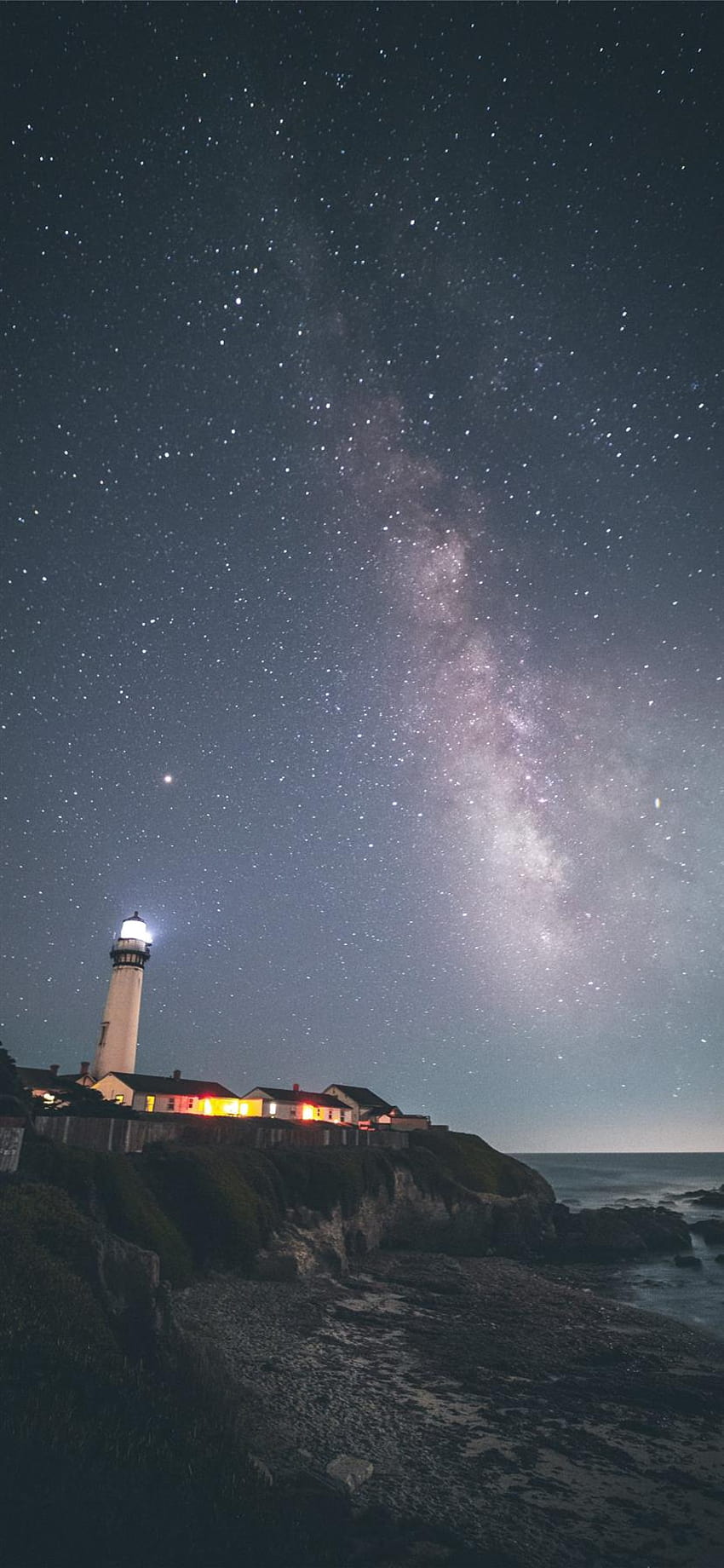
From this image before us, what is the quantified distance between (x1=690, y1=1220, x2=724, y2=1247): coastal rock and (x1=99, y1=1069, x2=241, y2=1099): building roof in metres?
44.1

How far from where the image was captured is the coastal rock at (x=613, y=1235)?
50.9 meters

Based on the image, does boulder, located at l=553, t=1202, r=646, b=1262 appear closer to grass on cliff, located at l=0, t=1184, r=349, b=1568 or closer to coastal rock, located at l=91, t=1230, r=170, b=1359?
coastal rock, located at l=91, t=1230, r=170, b=1359

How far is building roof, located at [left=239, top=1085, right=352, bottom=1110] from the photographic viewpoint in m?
75.2

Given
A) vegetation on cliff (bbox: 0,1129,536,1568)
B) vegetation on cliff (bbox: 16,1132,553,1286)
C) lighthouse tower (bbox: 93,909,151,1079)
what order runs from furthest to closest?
lighthouse tower (bbox: 93,909,151,1079), vegetation on cliff (bbox: 16,1132,553,1286), vegetation on cliff (bbox: 0,1129,536,1568)

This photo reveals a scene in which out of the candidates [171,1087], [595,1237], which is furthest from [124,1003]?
[595,1237]

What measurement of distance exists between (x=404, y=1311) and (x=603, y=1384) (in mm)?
10171

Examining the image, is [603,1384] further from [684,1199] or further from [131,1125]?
[684,1199]

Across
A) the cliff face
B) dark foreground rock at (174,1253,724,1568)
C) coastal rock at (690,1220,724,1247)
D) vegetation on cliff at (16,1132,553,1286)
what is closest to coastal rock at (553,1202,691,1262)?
the cliff face

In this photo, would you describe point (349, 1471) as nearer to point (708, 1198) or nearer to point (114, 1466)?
point (114, 1466)

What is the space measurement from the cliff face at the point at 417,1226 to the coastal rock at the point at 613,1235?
5.47 feet

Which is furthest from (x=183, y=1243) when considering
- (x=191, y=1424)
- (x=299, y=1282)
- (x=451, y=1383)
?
(x=191, y=1424)

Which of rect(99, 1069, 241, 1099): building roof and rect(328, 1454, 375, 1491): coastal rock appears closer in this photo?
rect(328, 1454, 375, 1491): coastal rock

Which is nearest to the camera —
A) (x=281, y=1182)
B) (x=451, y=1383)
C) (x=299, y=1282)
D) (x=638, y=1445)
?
(x=638, y=1445)

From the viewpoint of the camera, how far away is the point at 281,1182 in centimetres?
3919
